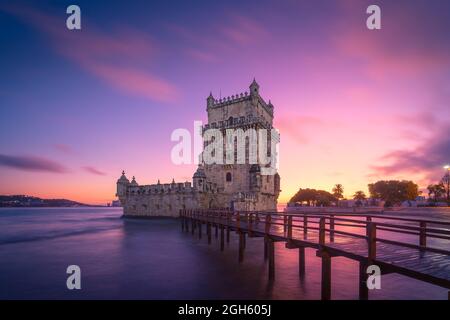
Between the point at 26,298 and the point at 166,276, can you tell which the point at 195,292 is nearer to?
the point at 166,276

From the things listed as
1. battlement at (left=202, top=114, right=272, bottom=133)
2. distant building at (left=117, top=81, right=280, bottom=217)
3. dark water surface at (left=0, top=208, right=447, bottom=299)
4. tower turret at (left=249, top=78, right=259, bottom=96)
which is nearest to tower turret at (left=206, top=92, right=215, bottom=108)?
distant building at (left=117, top=81, right=280, bottom=217)

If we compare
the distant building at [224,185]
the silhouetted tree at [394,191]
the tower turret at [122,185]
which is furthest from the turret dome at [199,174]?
the silhouetted tree at [394,191]

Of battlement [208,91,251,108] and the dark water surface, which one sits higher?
battlement [208,91,251,108]

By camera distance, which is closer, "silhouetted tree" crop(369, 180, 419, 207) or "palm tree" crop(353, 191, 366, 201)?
"silhouetted tree" crop(369, 180, 419, 207)

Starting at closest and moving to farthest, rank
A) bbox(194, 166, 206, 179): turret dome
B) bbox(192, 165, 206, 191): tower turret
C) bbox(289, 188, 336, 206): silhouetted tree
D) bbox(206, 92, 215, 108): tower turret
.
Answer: bbox(192, 165, 206, 191): tower turret
bbox(194, 166, 206, 179): turret dome
bbox(206, 92, 215, 108): tower turret
bbox(289, 188, 336, 206): silhouetted tree

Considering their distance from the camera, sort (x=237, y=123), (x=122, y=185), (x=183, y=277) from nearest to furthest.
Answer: (x=183, y=277)
(x=237, y=123)
(x=122, y=185)

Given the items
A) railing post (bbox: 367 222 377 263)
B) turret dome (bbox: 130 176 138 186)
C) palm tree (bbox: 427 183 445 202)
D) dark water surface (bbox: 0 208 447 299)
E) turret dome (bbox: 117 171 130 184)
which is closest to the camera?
railing post (bbox: 367 222 377 263)

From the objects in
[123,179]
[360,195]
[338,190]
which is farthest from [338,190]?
[123,179]

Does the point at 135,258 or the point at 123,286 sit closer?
the point at 123,286

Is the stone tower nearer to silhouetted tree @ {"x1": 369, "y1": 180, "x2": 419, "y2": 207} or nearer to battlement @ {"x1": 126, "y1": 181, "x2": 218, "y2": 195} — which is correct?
battlement @ {"x1": 126, "y1": 181, "x2": 218, "y2": 195}

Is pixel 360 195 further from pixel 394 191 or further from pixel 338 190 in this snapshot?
pixel 394 191

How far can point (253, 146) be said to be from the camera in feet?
162

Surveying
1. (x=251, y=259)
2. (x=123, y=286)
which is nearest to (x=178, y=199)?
(x=251, y=259)

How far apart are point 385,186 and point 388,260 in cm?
9700
